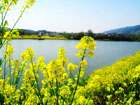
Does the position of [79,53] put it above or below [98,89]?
above

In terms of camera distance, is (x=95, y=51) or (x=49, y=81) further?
(x=95, y=51)

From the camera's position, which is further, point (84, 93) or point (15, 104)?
point (84, 93)

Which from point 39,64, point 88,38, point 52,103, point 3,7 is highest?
point 3,7

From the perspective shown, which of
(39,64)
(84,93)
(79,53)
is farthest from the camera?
(84,93)

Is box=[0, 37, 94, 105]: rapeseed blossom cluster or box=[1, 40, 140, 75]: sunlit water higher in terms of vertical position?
box=[0, 37, 94, 105]: rapeseed blossom cluster

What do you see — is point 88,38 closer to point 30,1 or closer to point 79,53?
point 79,53

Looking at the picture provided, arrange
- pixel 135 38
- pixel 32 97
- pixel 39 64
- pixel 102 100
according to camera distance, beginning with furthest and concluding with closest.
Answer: pixel 135 38 → pixel 102 100 → pixel 32 97 → pixel 39 64

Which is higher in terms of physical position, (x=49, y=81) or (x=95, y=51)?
(x=49, y=81)

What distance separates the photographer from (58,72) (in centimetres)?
208

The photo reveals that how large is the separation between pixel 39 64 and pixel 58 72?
114 cm

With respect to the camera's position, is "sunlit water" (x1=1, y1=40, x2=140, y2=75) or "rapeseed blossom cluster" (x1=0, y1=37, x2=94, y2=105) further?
"sunlit water" (x1=1, y1=40, x2=140, y2=75)

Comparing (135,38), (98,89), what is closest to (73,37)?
(135,38)

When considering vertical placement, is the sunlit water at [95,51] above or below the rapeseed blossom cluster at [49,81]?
below

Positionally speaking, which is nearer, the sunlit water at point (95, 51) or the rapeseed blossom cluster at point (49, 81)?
the rapeseed blossom cluster at point (49, 81)
